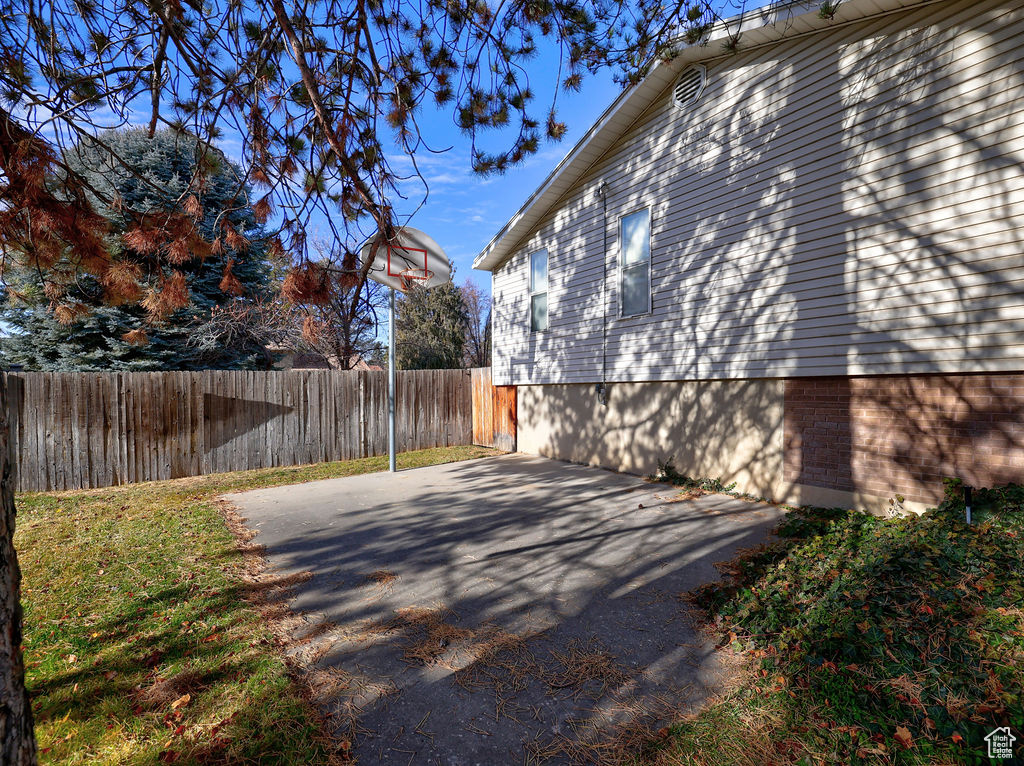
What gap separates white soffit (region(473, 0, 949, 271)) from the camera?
4.81m

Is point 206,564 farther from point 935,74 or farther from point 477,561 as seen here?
point 935,74

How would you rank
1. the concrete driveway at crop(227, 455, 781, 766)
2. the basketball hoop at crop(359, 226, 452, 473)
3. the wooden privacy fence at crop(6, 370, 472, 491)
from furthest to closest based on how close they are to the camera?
the wooden privacy fence at crop(6, 370, 472, 491)
the basketball hoop at crop(359, 226, 452, 473)
the concrete driveway at crop(227, 455, 781, 766)

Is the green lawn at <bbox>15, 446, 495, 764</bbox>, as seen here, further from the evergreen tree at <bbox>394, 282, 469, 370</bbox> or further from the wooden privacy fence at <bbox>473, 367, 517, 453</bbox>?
the evergreen tree at <bbox>394, 282, 469, 370</bbox>

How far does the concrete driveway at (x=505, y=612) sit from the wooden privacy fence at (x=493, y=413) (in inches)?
175

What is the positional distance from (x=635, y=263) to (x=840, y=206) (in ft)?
9.64

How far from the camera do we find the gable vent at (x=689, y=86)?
6445 mm

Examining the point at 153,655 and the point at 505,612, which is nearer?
the point at 153,655

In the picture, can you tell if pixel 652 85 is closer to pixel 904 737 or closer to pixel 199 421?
pixel 904 737

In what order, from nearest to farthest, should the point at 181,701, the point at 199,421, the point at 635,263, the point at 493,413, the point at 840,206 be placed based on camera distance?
the point at 181,701, the point at 840,206, the point at 635,263, the point at 199,421, the point at 493,413

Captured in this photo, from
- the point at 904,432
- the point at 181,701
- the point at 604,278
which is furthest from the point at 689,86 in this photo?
the point at 181,701

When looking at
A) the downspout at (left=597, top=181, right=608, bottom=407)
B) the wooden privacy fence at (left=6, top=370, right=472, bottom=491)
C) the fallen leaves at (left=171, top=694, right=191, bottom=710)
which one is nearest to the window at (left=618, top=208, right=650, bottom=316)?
the downspout at (left=597, top=181, right=608, bottom=407)

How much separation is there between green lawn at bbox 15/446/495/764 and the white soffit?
5.18 m

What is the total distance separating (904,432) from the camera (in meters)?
4.60

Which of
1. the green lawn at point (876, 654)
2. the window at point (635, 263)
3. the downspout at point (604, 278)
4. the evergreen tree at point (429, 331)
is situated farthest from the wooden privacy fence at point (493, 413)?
the evergreen tree at point (429, 331)
